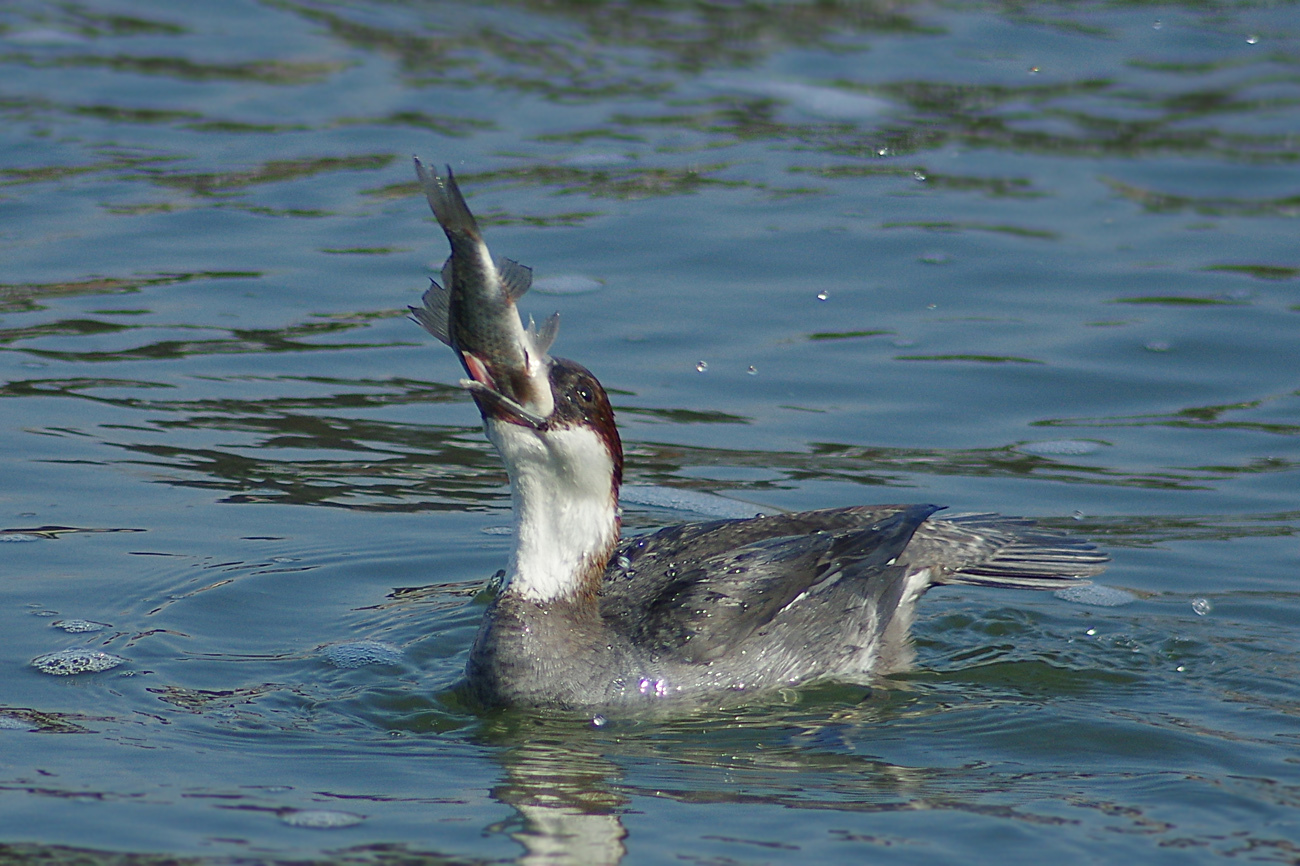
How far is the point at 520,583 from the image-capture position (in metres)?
5.96

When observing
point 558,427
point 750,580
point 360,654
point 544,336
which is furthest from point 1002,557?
point 360,654

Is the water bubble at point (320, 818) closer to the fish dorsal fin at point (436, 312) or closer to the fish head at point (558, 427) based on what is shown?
the fish head at point (558, 427)

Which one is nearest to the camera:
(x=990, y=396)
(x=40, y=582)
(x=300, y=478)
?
(x=40, y=582)

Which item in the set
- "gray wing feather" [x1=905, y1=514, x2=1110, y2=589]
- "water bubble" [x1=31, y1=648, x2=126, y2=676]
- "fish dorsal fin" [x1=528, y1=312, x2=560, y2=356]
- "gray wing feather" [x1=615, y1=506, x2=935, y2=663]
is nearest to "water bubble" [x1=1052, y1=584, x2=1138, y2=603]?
"gray wing feather" [x1=905, y1=514, x2=1110, y2=589]

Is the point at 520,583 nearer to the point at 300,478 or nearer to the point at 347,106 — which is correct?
the point at 300,478

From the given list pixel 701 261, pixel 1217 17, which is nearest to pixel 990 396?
pixel 701 261

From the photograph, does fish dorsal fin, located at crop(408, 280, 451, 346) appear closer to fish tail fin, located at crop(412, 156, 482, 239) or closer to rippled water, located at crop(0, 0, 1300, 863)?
fish tail fin, located at crop(412, 156, 482, 239)

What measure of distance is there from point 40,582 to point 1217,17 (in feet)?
41.4

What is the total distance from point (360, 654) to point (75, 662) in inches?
38.2

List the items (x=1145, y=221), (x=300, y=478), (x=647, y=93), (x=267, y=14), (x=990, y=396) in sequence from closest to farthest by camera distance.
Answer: (x=300, y=478)
(x=990, y=396)
(x=1145, y=221)
(x=647, y=93)
(x=267, y=14)

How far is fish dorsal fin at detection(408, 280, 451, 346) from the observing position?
5395 millimetres

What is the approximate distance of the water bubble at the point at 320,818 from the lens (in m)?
4.68

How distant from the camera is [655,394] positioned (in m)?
8.85

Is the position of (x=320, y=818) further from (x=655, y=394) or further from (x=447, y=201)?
(x=655, y=394)
